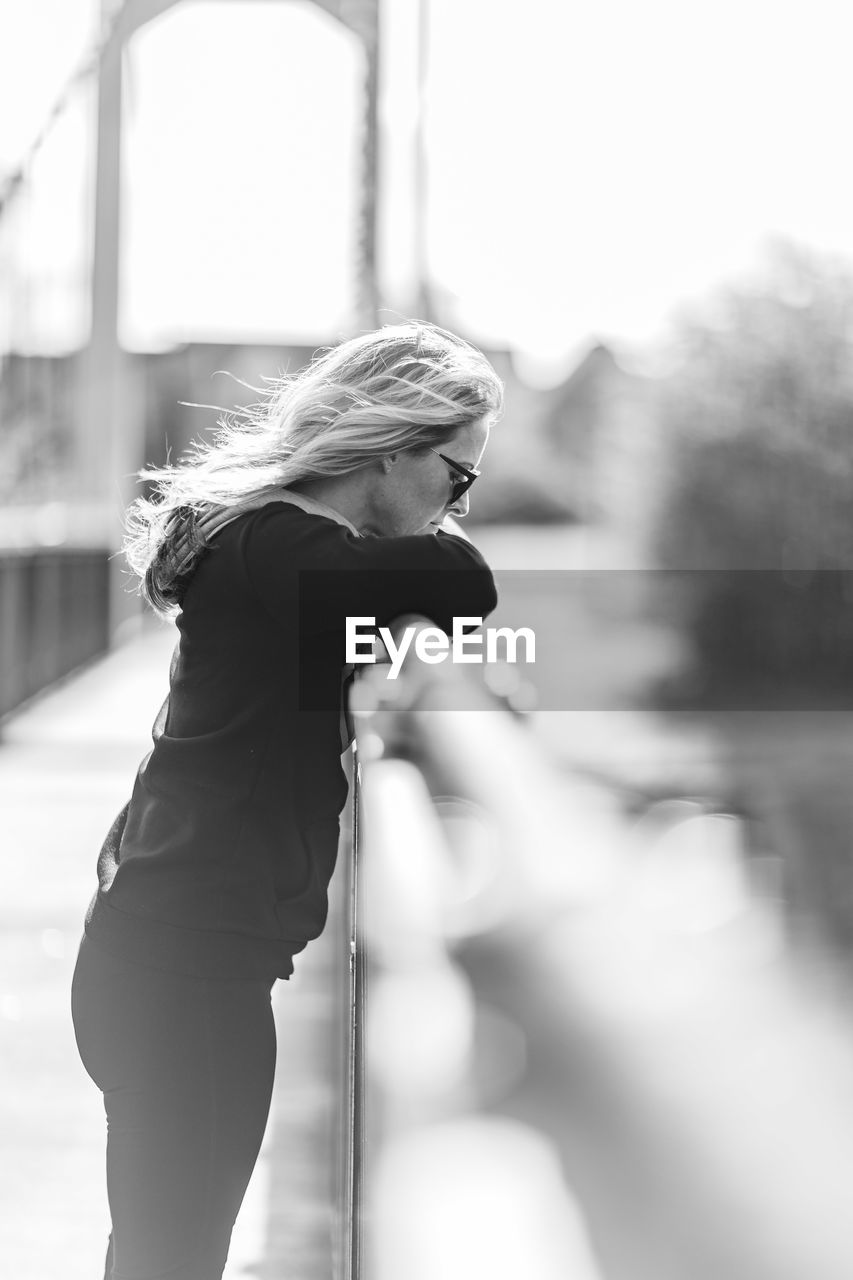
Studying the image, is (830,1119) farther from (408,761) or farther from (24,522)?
(24,522)

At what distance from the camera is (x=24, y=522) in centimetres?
1023

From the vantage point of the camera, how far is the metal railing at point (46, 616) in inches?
360

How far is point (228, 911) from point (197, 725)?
0.54ft

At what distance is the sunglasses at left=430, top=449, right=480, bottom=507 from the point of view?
141 cm

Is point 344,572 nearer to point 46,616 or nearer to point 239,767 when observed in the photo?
point 239,767

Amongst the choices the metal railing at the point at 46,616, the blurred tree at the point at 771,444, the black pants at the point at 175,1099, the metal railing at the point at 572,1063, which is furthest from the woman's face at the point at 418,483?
the blurred tree at the point at 771,444

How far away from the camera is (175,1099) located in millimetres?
1408

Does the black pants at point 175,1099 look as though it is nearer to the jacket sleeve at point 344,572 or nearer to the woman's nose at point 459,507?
the jacket sleeve at point 344,572

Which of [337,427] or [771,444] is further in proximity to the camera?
[771,444]

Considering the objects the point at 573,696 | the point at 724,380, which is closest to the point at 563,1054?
the point at 724,380

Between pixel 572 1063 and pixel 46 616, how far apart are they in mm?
7418

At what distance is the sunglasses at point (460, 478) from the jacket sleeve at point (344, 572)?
0.09m
